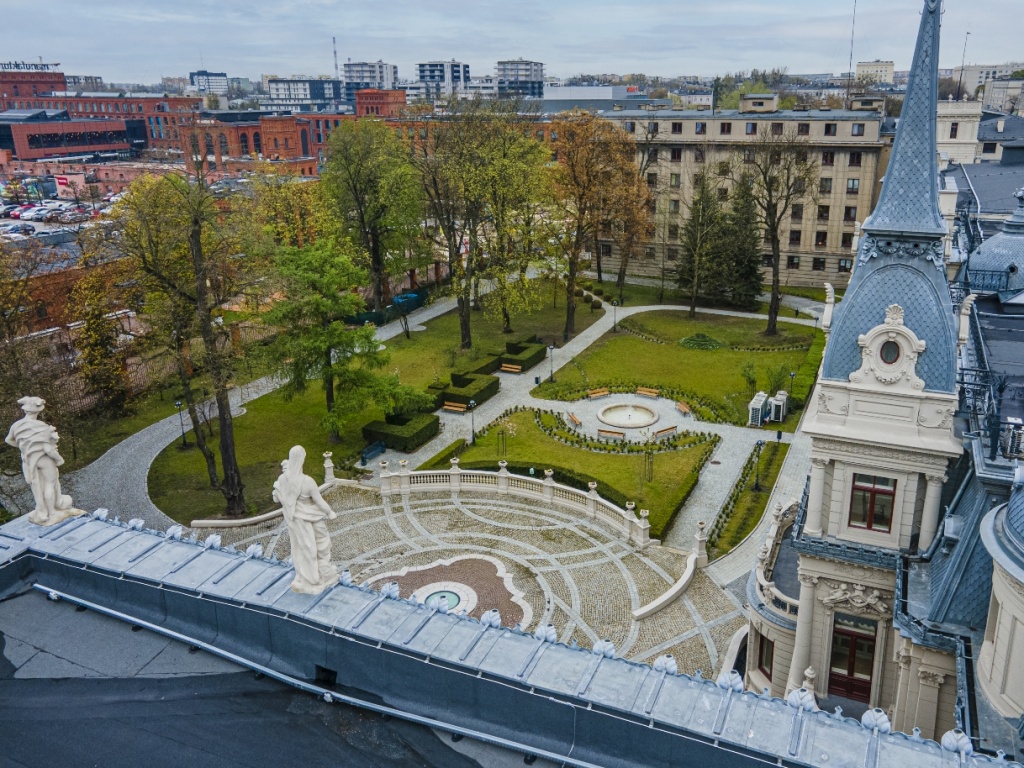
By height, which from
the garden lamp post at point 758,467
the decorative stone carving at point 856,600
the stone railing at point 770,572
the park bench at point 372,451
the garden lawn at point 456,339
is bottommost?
the garden lamp post at point 758,467

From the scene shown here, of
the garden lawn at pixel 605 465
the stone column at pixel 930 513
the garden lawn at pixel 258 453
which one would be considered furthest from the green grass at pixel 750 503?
the garden lawn at pixel 258 453

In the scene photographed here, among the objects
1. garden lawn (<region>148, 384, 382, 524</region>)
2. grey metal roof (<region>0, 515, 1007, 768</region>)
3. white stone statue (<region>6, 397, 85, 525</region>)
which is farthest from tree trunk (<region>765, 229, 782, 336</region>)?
white stone statue (<region>6, 397, 85, 525</region>)

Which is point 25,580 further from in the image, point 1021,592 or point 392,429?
point 392,429

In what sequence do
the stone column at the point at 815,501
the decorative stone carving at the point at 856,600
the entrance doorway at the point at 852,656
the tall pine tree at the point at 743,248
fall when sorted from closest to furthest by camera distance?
the decorative stone carving at the point at 856,600
the stone column at the point at 815,501
the entrance doorway at the point at 852,656
the tall pine tree at the point at 743,248

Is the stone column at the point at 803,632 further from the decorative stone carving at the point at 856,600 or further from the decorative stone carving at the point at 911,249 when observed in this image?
the decorative stone carving at the point at 911,249

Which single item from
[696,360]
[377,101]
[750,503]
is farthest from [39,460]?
[377,101]

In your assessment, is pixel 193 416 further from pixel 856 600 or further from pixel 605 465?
pixel 856 600

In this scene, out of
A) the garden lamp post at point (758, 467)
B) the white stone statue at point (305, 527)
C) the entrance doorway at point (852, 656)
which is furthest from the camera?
the garden lamp post at point (758, 467)
